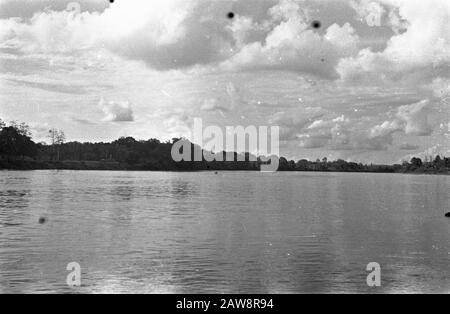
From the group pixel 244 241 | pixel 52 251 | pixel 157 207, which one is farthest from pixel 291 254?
pixel 157 207

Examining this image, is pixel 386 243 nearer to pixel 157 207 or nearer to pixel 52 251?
pixel 52 251

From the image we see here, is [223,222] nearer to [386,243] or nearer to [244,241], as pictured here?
[244,241]

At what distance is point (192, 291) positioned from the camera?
93.5 feet

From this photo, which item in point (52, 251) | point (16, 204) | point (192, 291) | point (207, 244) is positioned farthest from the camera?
point (16, 204)

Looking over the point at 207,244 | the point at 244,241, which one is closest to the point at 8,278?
the point at 207,244

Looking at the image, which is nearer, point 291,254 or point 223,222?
point 291,254

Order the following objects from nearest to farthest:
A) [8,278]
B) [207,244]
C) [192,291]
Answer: [192,291], [8,278], [207,244]

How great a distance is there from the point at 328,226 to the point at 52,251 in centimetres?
3310

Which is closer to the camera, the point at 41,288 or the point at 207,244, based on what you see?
the point at 41,288
